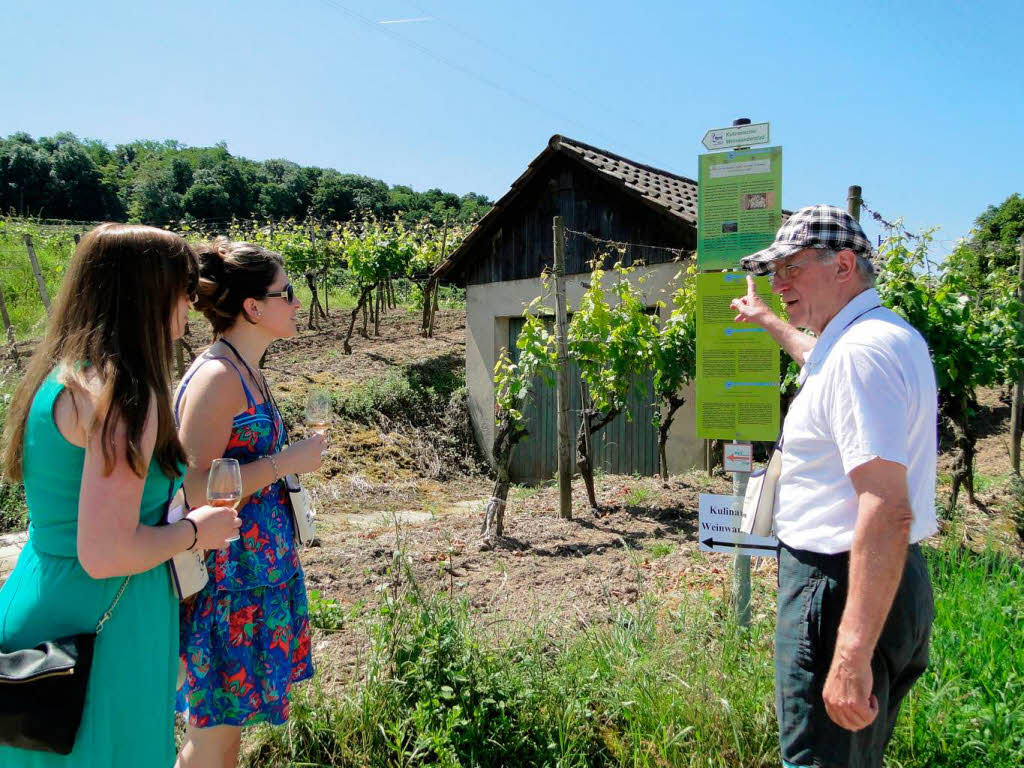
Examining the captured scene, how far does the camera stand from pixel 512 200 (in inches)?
413

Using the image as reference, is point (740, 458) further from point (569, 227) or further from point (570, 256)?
point (569, 227)

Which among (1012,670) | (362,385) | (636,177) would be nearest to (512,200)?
(636,177)

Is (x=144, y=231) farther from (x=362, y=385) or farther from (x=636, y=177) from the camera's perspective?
(x=362, y=385)

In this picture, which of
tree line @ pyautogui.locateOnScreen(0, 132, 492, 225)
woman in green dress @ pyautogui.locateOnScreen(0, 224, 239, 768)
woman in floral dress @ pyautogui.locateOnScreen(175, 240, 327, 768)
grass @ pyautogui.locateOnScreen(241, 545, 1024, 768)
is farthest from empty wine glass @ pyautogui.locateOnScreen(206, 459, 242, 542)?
tree line @ pyautogui.locateOnScreen(0, 132, 492, 225)

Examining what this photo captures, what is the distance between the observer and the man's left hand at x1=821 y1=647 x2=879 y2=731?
1.54 m

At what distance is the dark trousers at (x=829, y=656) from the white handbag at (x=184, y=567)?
1.55 meters

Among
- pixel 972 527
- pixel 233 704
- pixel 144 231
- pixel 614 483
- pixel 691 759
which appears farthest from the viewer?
pixel 614 483

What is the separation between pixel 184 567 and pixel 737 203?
268cm

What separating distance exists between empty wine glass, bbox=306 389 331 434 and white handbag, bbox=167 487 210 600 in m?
0.62

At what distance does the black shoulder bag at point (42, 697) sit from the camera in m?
1.48

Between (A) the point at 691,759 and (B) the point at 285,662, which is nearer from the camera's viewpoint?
(B) the point at 285,662

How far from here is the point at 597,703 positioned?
266 centimetres

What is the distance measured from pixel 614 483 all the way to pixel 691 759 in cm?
563

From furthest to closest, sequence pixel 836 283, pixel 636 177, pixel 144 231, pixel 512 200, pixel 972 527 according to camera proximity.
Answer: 1. pixel 512 200
2. pixel 636 177
3. pixel 972 527
4. pixel 836 283
5. pixel 144 231
